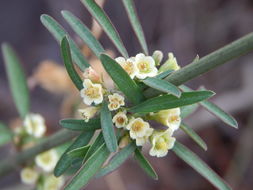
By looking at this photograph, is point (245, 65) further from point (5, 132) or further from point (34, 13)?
point (5, 132)

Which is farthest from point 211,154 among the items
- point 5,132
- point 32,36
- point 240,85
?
point 5,132

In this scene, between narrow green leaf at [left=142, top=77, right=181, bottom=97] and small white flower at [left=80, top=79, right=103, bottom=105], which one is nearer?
narrow green leaf at [left=142, top=77, right=181, bottom=97]

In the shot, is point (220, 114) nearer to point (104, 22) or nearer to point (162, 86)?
point (162, 86)

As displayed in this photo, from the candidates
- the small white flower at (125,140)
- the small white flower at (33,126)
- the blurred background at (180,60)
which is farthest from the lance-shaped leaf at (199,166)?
the blurred background at (180,60)

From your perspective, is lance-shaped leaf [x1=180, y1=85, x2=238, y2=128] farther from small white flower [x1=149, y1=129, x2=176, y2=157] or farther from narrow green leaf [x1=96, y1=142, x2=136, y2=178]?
narrow green leaf [x1=96, y1=142, x2=136, y2=178]

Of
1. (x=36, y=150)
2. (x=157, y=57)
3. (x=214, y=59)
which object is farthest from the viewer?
(x=36, y=150)

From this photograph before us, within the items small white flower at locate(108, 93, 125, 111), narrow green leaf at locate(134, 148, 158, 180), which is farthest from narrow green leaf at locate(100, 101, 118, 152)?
narrow green leaf at locate(134, 148, 158, 180)

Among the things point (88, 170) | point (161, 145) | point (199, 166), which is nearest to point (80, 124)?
point (88, 170)
